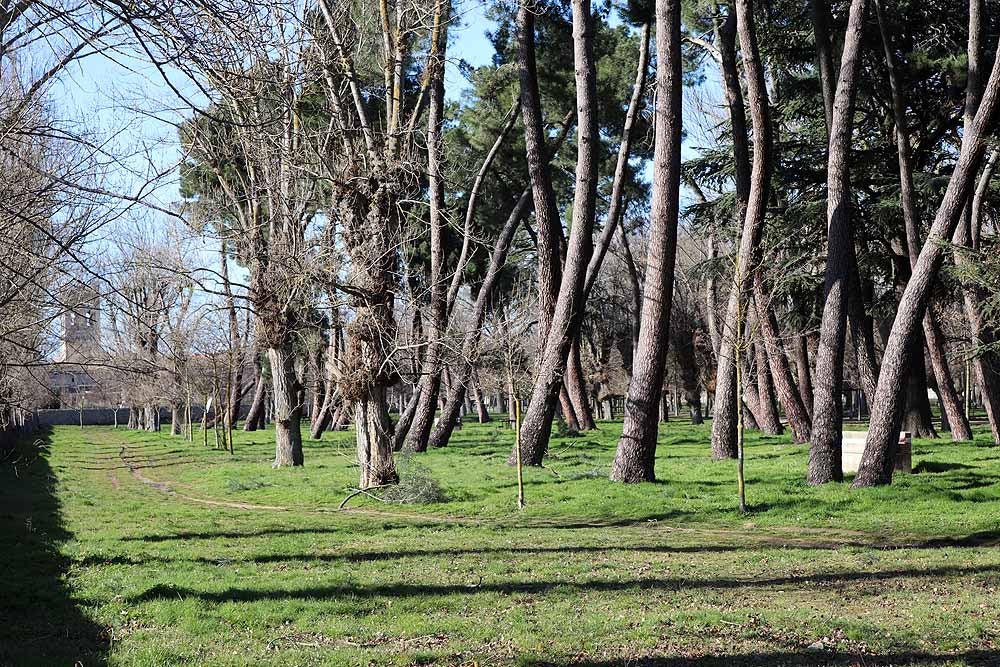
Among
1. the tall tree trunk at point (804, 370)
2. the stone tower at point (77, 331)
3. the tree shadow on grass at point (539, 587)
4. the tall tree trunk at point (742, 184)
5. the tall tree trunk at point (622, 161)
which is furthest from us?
the tall tree trunk at point (804, 370)

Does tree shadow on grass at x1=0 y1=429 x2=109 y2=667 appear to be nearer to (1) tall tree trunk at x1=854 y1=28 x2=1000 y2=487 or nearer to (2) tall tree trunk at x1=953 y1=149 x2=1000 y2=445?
(1) tall tree trunk at x1=854 y1=28 x2=1000 y2=487

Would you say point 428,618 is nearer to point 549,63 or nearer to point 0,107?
point 0,107

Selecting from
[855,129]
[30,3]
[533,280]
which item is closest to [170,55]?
[30,3]

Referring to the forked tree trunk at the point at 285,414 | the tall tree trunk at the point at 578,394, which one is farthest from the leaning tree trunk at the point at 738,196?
the tall tree trunk at the point at 578,394

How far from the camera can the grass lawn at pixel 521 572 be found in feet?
20.0

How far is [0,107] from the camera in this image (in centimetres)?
893

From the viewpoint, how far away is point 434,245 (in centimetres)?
2230

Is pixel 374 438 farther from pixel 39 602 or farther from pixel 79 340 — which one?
pixel 39 602

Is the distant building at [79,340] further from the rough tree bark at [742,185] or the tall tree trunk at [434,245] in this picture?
the rough tree bark at [742,185]

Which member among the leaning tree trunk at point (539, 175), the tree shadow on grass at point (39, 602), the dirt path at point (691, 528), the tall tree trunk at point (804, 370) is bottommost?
the dirt path at point (691, 528)

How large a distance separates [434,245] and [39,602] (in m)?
15.2

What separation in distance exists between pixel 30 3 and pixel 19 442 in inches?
1293

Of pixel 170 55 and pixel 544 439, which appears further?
pixel 544 439

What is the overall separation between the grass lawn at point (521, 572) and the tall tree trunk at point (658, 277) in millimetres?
646
